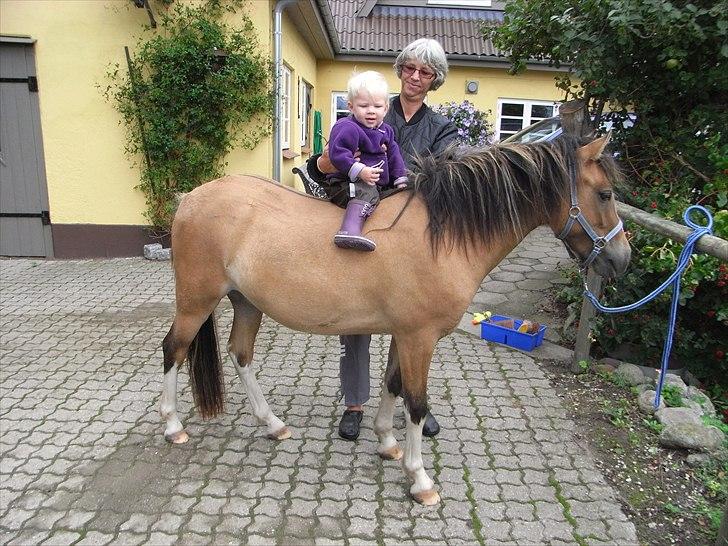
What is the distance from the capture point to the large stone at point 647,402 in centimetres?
324

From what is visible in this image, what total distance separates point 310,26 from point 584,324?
23.0 feet

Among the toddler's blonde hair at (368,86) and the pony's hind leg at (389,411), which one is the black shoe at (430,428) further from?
the toddler's blonde hair at (368,86)

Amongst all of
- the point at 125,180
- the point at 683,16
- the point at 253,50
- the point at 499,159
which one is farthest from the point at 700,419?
the point at 125,180

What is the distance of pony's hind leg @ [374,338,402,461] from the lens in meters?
2.71

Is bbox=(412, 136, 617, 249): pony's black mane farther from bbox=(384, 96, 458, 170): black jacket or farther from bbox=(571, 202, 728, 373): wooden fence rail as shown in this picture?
bbox=(571, 202, 728, 373): wooden fence rail

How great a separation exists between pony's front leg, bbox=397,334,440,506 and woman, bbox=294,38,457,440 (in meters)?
0.54

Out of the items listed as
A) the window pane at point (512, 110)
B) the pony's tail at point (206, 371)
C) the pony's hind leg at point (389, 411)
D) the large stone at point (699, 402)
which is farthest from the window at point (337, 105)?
the pony's hind leg at point (389, 411)

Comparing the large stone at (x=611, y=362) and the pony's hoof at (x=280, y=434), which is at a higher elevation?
the large stone at (x=611, y=362)

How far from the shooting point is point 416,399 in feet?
8.04

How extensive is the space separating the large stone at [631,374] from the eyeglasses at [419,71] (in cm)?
254

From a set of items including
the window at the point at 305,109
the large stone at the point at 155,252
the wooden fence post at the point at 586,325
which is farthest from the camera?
the window at the point at 305,109

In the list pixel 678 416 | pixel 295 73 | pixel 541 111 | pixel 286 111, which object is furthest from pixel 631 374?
pixel 541 111

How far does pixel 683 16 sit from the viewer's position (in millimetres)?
3268

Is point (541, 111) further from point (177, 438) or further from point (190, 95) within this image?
point (177, 438)
